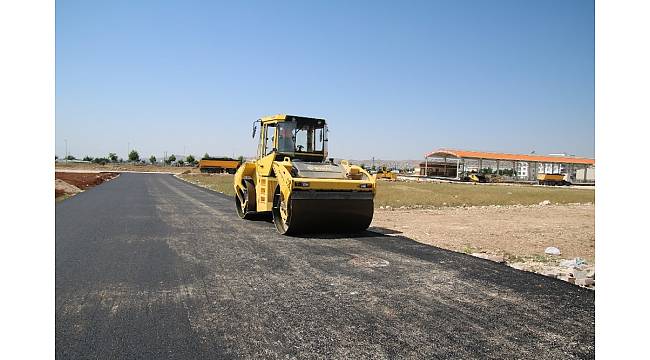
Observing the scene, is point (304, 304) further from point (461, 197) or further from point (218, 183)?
point (218, 183)

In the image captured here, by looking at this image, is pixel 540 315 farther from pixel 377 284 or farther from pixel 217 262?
pixel 217 262

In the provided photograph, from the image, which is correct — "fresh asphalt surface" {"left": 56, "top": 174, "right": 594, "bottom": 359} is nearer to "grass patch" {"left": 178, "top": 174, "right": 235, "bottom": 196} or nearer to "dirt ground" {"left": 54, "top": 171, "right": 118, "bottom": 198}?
"dirt ground" {"left": 54, "top": 171, "right": 118, "bottom": 198}

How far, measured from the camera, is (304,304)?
4703 millimetres

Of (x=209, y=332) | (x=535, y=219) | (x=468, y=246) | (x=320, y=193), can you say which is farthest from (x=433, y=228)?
(x=209, y=332)

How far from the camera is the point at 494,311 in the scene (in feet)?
15.0

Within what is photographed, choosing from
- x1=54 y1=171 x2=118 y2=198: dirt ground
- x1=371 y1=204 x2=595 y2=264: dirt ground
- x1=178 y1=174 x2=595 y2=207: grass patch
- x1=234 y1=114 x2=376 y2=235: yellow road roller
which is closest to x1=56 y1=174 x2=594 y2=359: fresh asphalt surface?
x1=234 y1=114 x2=376 y2=235: yellow road roller

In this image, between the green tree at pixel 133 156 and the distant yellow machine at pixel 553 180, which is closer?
the distant yellow machine at pixel 553 180

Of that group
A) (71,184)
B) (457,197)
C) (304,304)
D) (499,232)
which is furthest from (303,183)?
(71,184)

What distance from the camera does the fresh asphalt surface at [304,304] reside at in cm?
363

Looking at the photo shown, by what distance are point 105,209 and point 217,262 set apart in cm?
963

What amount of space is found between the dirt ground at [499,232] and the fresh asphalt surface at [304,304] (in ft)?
6.19

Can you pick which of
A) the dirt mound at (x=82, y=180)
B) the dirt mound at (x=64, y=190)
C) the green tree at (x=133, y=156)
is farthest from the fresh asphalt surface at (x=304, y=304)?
the green tree at (x=133, y=156)

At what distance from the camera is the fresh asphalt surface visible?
11.9 ft

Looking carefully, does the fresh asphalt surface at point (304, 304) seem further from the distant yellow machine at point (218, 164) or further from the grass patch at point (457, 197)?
the distant yellow machine at point (218, 164)
